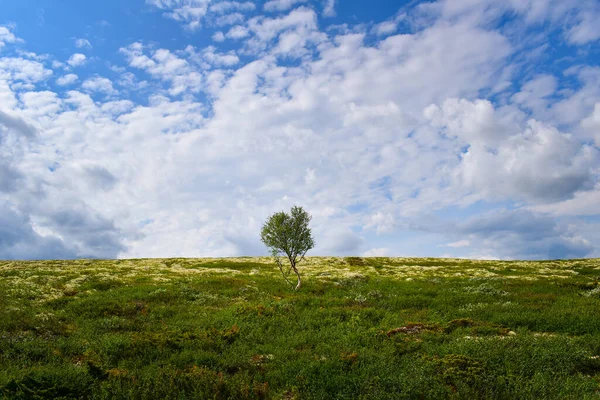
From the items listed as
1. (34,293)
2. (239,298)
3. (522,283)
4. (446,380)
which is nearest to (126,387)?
(446,380)

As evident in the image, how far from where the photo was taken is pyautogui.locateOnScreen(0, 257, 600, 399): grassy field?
9789 mm

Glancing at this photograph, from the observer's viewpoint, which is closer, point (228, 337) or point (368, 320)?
point (228, 337)

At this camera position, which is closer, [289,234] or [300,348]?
[300,348]

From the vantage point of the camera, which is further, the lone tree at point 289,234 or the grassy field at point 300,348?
the lone tree at point 289,234

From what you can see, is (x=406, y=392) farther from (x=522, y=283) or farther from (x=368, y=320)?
(x=522, y=283)

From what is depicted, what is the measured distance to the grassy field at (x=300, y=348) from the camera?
979 centimetres

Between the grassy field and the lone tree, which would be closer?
the grassy field

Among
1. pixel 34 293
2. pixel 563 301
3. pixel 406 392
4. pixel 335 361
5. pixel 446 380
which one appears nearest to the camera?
pixel 406 392

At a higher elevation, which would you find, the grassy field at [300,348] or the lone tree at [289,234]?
the lone tree at [289,234]

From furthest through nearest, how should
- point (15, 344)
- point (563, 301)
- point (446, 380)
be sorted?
point (563, 301)
point (15, 344)
point (446, 380)

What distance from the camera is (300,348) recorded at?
46.4ft

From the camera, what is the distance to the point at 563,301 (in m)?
23.4

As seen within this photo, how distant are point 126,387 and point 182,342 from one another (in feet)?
13.8

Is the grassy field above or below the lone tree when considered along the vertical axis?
below
